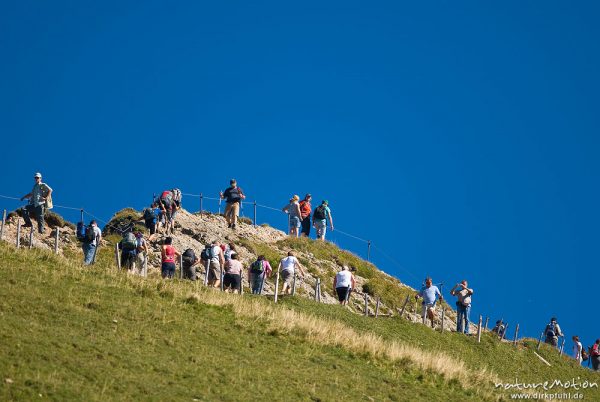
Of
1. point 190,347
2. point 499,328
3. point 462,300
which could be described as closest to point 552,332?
point 499,328

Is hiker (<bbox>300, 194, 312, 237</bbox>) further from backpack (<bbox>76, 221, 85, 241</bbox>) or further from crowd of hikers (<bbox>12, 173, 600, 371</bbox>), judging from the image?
backpack (<bbox>76, 221, 85, 241</bbox>)

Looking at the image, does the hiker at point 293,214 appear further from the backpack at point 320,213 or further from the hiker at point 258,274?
the hiker at point 258,274

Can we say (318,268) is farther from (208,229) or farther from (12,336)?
(12,336)

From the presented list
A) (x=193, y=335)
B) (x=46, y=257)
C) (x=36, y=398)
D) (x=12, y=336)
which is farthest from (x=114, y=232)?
(x=36, y=398)

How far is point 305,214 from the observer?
57.5 meters

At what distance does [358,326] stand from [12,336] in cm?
1678

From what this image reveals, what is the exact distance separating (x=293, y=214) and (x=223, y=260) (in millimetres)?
15177

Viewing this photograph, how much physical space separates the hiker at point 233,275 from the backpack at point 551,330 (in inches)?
687

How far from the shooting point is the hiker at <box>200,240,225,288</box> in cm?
4203

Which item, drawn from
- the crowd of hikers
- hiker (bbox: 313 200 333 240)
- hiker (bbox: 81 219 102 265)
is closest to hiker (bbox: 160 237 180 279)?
the crowd of hikers

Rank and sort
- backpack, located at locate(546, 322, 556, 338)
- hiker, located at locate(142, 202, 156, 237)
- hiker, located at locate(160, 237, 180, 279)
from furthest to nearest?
1. backpack, located at locate(546, 322, 556, 338)
2. hiker, located at locate(142, 202, 156, 237)
3. hiker, located at locate(160, 237, 180, 279)

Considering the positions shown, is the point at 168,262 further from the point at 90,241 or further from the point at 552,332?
the point at 552,332

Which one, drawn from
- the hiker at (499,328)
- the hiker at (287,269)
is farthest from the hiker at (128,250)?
the hiker at (499,328)

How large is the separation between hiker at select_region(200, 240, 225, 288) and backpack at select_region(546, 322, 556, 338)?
17844 mm
